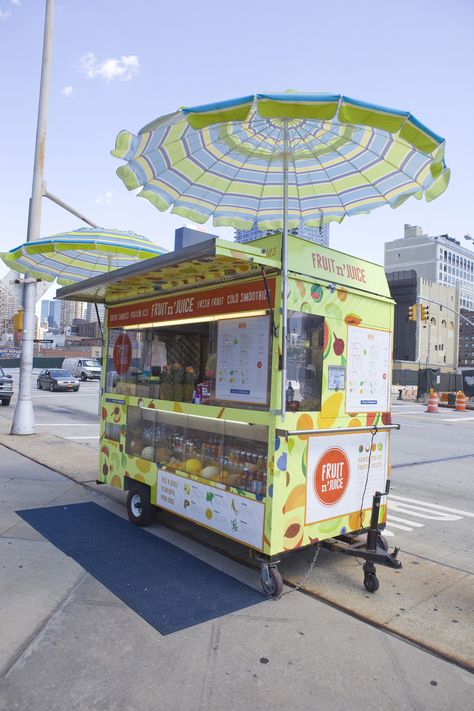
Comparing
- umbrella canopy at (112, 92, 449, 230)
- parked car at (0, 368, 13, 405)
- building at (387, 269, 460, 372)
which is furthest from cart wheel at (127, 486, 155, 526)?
building at (387, 269, 460, 372)

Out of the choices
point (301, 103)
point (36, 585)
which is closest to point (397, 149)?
point (301, 103)

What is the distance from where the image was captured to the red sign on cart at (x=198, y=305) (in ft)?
14.4

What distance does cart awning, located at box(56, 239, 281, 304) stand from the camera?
3836 mm

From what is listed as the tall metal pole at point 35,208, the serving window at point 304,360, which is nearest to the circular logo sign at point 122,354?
the serving window at point 304,360

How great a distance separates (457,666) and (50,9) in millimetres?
13637

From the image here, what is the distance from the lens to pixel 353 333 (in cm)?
471

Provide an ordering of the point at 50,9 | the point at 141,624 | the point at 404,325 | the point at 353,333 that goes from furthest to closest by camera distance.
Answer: the point at 404,325 → the point at 50,9 → the point at 353,333 → the point at 141,624

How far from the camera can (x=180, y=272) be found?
4824 mm

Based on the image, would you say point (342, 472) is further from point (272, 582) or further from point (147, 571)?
point (147, 571)

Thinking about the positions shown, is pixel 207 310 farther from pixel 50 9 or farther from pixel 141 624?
pixel 50 9

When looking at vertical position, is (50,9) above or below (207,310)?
above

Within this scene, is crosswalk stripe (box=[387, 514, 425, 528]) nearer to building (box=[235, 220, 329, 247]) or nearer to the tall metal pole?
building (box=[235, 220, 329, 247])

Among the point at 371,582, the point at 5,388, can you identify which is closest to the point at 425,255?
the point at 5,388

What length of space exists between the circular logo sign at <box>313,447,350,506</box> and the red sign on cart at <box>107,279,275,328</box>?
56.9 inches
